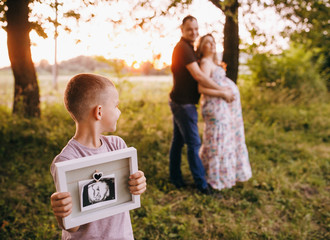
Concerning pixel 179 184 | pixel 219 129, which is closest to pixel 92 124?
pixel 219 129

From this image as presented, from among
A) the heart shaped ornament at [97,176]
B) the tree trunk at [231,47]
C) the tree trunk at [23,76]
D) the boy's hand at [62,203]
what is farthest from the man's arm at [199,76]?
the tree trunk at [23,76]

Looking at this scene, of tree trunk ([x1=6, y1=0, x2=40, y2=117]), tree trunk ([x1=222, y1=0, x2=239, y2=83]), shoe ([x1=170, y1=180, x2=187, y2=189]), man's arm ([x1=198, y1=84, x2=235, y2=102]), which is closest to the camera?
man's arm ([x1=198, y1=84, x2=235, y2=102])

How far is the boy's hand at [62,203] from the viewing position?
1.02 metres

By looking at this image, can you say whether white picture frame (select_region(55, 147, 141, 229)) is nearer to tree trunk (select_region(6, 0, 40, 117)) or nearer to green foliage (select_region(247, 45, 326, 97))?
tree trunk (select_region(6, 0, 40, 117))

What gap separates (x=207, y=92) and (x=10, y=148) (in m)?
3.30

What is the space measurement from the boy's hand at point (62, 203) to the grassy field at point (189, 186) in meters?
1.74

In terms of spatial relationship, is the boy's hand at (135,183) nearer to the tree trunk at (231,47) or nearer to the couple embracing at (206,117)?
the couple embracing at (206,117)

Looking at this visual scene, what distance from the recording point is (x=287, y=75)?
25.7ft

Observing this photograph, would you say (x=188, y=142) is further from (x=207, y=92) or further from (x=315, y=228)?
(x=315, y=228)

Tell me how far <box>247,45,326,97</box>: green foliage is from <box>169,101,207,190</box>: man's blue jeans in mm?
4852

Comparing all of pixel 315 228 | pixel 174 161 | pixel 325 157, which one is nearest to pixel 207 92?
pixel 174 161

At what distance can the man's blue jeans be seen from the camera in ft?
10.2

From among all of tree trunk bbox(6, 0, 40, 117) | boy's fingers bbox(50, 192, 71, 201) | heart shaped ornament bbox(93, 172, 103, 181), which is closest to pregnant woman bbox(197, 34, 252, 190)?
heart shaped ornament bbox(93, 172, 103, 181)

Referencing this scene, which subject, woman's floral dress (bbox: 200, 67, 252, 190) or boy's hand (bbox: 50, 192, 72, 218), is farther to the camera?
woman's floral dress (bbox: 200, 67, 252, 190)
